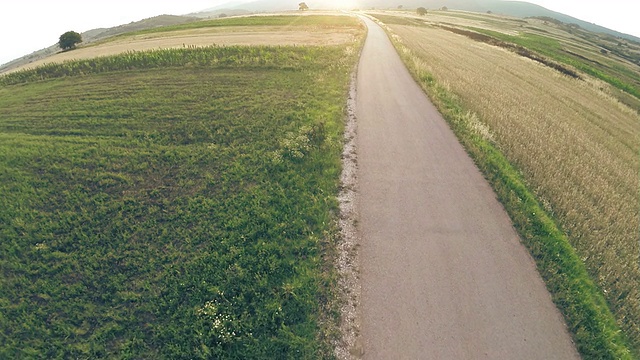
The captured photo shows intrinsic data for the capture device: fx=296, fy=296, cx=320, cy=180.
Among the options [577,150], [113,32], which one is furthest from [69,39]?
[113,32]

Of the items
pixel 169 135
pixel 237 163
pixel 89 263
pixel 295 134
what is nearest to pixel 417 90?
pixel 295 134

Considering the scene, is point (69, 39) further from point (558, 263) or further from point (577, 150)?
point (577, 150)

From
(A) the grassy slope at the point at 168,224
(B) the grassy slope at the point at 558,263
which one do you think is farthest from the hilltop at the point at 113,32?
(B) the grassy slope at the point at 558,263

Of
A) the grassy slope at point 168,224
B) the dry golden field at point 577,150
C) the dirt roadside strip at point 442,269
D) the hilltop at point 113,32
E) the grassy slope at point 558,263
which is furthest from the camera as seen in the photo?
the hilltop at point 113,32

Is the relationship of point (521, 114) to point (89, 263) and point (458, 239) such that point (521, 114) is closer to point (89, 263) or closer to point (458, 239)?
point (458, 239)

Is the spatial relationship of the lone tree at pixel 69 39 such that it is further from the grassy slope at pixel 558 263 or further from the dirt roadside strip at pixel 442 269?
the grassy slope at pixel 558 263

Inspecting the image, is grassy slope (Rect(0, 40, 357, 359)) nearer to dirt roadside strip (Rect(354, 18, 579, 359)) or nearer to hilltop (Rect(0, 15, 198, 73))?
dirt roadside strip (Rect(354, 18, 579, 359))
